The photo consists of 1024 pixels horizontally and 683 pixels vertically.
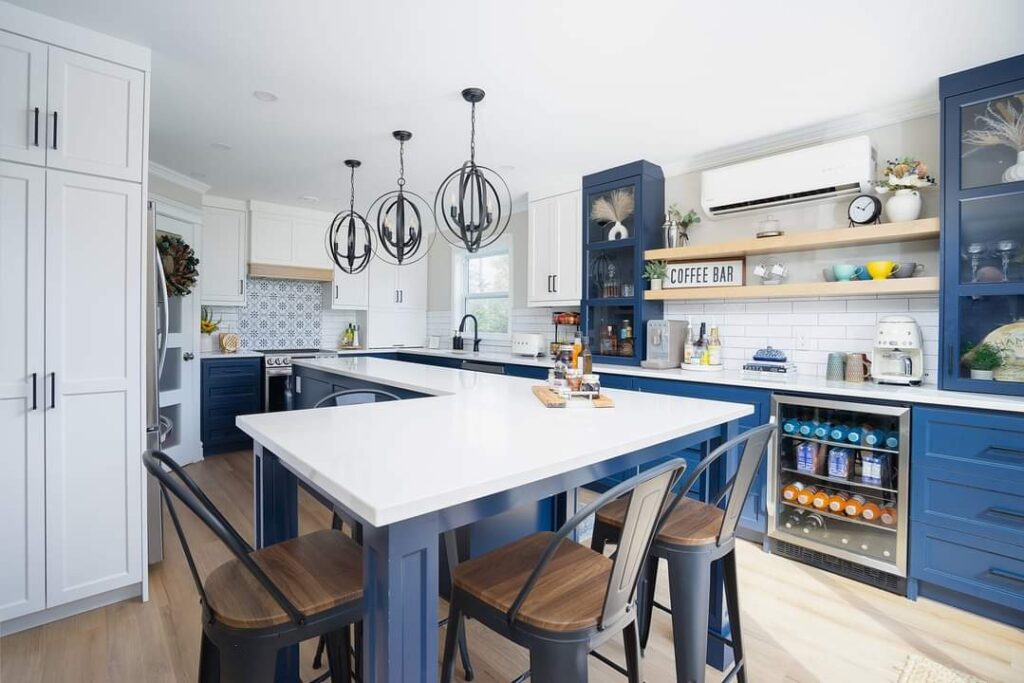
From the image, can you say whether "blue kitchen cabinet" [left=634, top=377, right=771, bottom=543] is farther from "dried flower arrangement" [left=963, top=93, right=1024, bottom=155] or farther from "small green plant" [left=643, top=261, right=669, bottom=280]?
"dried flower arrangement" [left=963, top=93, right=1024, bottom=155]

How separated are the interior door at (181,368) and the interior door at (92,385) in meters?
1.85

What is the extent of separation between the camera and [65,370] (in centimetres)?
208

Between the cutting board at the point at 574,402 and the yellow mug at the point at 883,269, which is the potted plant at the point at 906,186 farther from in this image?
the cutting board at the point at 574,402

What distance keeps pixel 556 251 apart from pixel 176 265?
3.00 metres

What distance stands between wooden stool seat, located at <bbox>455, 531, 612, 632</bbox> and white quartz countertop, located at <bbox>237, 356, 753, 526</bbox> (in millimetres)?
257

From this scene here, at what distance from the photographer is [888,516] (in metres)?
2.46

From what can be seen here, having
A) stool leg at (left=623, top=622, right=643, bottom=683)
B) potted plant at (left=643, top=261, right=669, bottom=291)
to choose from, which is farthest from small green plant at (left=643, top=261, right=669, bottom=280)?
stool leg at (left=623, top=622, right=643, bottom=683)

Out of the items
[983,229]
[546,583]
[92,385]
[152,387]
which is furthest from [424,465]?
[983,229]

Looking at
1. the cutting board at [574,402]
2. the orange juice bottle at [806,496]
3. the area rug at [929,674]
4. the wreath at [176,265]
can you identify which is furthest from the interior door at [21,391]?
the orange juice bottle at [806,496]

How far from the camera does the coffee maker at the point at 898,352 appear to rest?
8.57 feet

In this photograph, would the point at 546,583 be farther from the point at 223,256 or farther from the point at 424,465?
the point at 223,256

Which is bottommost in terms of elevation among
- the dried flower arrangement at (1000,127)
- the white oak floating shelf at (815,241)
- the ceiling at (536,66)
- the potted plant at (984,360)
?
the potted plant at (984,360)

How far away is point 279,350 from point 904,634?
5590mm

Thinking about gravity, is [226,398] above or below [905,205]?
below
